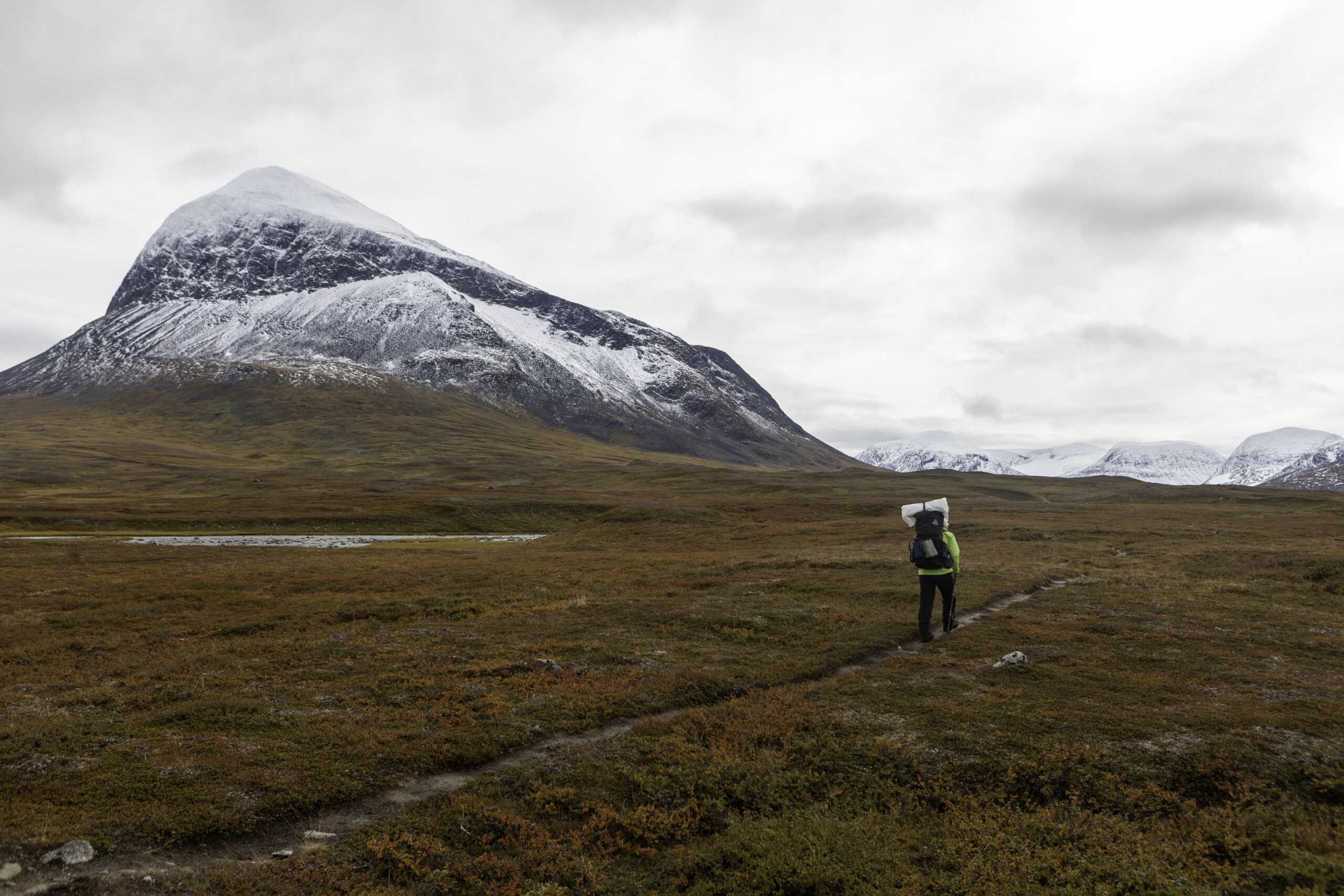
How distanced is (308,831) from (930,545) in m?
17.0

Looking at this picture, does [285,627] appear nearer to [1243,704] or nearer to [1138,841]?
[1138,841]

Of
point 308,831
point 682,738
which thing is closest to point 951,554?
point 682,738

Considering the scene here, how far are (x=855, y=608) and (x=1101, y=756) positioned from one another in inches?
567

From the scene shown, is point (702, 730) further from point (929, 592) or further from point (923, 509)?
point (923, 509)

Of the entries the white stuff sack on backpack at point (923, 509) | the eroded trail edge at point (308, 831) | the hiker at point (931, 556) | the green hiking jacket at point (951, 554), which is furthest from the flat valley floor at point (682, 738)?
the white stuff sack on backpack at point (923, 509)

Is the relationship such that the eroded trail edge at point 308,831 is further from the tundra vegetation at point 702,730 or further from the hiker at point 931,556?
the hiker at point 931,556

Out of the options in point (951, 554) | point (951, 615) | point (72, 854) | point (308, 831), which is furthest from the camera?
point (951, 615)

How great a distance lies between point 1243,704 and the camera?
13.5 meters

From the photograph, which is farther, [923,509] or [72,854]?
[923,509]

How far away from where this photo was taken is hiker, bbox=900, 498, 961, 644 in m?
19.9

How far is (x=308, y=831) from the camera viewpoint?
31.3 feet

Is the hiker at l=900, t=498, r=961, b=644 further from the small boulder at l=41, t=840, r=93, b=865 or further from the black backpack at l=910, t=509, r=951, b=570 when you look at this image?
the small boulder at l=41, t=840, r=93, b=865

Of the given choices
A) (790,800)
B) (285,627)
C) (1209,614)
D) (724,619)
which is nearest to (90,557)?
(285,627)

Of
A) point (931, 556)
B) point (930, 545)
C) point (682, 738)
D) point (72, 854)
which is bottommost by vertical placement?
point (682, 738)
